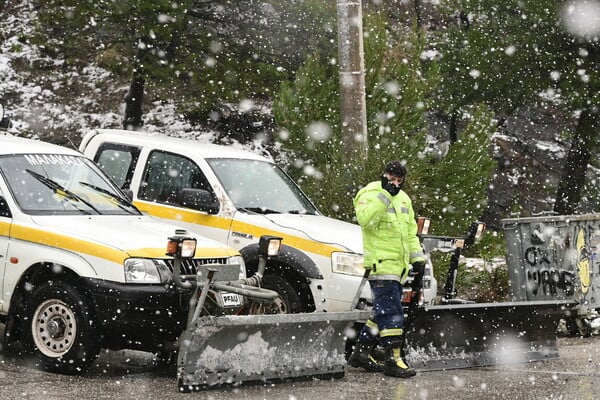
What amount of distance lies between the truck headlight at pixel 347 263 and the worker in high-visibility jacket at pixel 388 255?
22.8 inches

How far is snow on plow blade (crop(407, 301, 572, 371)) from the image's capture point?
9.43 m

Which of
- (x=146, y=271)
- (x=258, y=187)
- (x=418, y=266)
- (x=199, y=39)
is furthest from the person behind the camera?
(x=199, y=39)

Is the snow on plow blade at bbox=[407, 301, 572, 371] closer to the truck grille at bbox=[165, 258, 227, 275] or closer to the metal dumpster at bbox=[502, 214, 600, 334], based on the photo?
the truck grille at bbox=[165, 258, 227, 275]

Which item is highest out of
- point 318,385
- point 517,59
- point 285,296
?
point 517,59

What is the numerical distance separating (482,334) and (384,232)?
1.61 metres

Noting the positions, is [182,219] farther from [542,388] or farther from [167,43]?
[167,43]

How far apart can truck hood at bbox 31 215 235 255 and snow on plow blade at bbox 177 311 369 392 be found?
850mm

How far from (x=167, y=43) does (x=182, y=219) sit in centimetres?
969

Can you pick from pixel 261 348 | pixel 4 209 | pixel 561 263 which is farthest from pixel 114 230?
pixel 561 263

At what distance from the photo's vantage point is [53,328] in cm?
815

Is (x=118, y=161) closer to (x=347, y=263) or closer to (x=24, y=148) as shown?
(x=24, y=148)

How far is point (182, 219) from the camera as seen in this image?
34.0 ft

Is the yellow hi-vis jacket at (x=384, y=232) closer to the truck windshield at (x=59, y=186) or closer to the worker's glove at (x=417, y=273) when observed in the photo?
the worker's glove at (x=417, y=273)

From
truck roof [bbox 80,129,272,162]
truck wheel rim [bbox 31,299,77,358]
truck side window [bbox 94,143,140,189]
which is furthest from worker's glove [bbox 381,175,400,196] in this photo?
truck side window [bbox 94,143,140,189]
